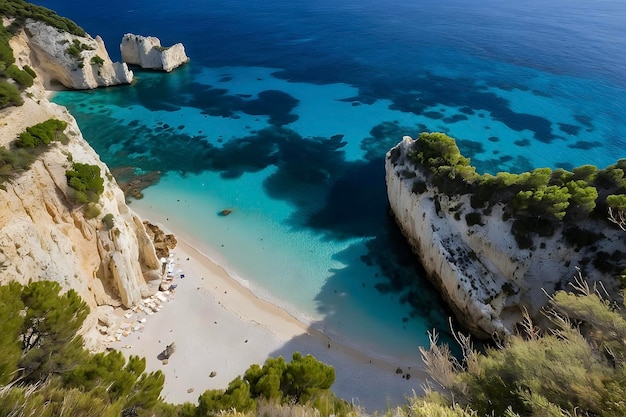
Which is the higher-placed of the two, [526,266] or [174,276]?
[526,266]

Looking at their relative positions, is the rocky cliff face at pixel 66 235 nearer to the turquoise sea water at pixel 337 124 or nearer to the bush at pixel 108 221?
the bush at pixel 108 221

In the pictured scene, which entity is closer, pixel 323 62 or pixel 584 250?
pixel 584 250

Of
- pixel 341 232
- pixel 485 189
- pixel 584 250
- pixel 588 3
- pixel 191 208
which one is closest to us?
pixel 584 250

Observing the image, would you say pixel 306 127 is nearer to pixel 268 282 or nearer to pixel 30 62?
pixel 268 282

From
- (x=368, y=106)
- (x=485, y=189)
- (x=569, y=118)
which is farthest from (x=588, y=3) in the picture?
(x=485, y=189)

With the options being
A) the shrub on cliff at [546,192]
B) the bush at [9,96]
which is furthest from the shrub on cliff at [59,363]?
the shrub on cliff at [546,192]

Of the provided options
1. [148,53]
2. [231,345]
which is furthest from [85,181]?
[148,53]

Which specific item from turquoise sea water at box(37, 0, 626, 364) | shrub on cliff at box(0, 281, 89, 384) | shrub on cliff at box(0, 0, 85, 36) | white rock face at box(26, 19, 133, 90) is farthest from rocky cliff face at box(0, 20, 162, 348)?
shrub on cliff at box(0, 0, 85, 36)
